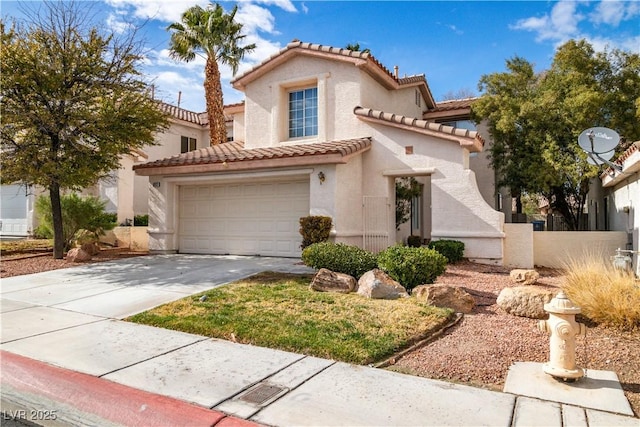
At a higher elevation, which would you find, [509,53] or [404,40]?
[509,53]

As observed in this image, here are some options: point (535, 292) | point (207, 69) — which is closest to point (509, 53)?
point (207, 69)

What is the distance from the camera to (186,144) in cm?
2453

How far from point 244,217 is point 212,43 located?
1017 cm

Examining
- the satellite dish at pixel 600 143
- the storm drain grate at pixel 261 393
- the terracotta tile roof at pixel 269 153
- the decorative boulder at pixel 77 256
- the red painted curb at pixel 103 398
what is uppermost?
the terracotta tile roof at pixel 269 153

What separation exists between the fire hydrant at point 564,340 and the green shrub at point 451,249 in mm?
7741

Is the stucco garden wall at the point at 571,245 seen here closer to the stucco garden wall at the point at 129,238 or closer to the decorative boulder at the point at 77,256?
the decorative boulder at the point at 77,256

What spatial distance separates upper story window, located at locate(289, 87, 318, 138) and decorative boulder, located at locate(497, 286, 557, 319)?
998 cm

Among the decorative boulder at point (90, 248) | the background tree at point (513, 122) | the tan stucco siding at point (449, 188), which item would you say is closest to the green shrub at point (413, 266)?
the tan stucco siding at point (449, 188)

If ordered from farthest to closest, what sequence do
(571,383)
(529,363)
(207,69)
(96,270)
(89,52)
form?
(207,69) < (89,52) < (96,270) < (529,363) < (571,383)

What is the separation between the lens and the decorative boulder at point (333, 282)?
816cm

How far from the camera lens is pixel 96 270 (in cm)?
1126

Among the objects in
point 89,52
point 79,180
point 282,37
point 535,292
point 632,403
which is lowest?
point 632,403

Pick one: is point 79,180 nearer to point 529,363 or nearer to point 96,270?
point 96,270

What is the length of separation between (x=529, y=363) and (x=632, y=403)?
40.8 inches
